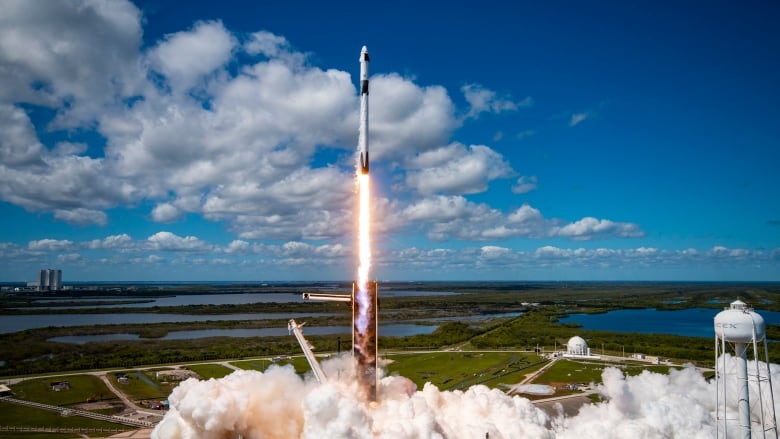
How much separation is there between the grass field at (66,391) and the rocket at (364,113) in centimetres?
4679

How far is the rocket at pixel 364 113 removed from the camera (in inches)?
1300

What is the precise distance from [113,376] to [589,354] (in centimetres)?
6964

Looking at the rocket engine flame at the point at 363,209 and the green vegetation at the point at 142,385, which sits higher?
the rocket engine flame at the point at 363,209

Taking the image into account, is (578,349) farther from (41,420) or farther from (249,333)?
(249,333)

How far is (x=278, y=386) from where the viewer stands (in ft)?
104

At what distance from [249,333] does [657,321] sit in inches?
4651

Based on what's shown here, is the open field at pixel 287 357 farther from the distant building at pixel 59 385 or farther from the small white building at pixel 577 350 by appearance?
the small white building at pixel 577 350

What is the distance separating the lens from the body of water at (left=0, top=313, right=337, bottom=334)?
486 feet

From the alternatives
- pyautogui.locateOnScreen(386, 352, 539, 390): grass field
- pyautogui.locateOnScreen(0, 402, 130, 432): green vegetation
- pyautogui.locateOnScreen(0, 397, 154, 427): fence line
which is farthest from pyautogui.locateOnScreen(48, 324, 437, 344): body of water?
pyautogui.locateOnScreen(0, 402, 130, 432): green vegetation

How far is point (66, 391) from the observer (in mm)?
64562

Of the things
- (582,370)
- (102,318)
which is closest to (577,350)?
(582,370)

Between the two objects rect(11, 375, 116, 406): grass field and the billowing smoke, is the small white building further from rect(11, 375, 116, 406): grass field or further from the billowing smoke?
rect(11, 375, 116, 406): grass field

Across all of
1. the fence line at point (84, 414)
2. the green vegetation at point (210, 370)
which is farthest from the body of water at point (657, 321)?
the fence line at point (84, 414)

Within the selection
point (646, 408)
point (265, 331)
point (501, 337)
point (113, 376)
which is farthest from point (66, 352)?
point (646, 408)
